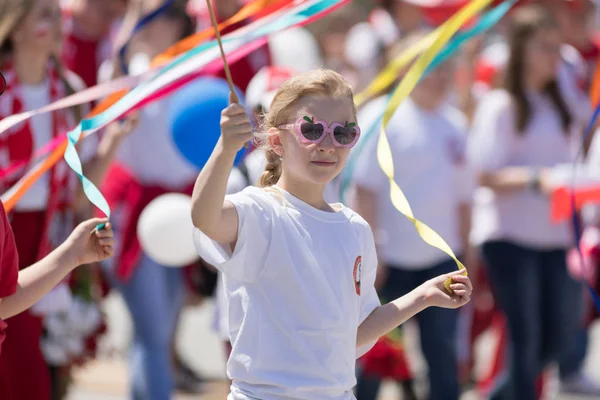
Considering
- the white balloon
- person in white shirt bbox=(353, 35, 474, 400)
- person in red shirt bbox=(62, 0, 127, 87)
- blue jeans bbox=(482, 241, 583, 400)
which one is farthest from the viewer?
person in red shirt bbox=(62, 0, 127, 87)

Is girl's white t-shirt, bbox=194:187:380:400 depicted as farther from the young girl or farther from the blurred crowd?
the blurred crowd

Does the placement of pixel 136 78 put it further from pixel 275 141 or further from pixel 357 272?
pixel 357 272

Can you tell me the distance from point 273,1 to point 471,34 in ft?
2.45

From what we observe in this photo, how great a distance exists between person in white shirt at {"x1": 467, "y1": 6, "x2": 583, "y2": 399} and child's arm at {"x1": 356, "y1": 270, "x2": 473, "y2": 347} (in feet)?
8.54

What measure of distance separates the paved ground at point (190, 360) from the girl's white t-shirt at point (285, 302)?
96.9 inches

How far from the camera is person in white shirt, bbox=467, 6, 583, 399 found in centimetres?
617

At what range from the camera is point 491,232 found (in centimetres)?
634

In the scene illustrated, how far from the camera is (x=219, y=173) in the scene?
123 inches

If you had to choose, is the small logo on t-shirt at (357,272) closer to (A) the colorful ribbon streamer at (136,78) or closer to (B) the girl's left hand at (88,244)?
(B) the girl's left hand at (88,244)

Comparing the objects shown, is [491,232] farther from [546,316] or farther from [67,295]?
[67,295]

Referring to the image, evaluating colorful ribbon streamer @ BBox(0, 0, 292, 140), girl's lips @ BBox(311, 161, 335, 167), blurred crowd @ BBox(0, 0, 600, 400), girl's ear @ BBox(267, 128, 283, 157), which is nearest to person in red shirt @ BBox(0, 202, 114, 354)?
girl's ear @ BBox(267, 128, 283, 157)

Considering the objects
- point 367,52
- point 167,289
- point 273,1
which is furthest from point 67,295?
point 367,52

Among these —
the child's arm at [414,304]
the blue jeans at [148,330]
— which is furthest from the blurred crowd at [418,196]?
the child's arm at [414,304]

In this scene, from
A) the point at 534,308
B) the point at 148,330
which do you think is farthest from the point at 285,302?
the point at 534,308
